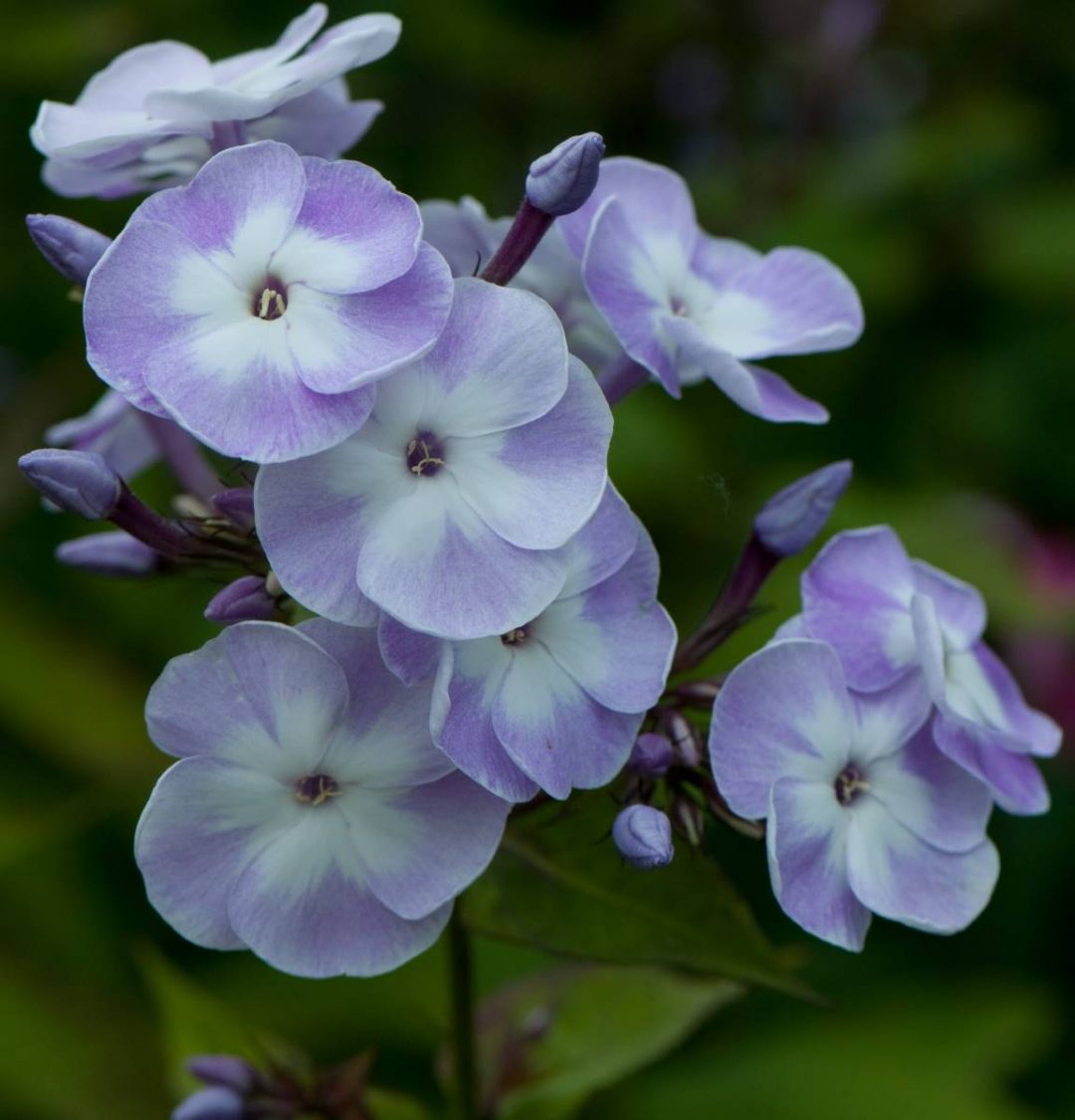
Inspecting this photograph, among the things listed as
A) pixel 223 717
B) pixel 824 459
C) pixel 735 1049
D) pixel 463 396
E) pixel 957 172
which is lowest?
pixel 735 1049

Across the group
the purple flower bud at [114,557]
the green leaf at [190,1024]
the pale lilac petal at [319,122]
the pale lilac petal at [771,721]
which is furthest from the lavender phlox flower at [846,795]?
the green leaf at [190,1024]

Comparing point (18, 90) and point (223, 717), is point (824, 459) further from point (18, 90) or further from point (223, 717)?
point (223, 717)

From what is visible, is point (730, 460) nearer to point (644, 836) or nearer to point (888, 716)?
point (888, 716)

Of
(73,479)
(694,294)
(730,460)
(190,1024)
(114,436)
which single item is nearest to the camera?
(73,479)

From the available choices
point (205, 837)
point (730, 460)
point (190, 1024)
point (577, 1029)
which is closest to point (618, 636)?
point (205, 837)

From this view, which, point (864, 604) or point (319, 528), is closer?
point (319, 528)

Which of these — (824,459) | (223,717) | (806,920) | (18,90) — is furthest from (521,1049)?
(18,90)
